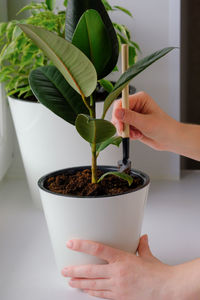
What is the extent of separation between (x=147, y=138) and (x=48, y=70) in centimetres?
26

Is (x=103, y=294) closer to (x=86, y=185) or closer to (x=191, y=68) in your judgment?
(x=86, y=185)

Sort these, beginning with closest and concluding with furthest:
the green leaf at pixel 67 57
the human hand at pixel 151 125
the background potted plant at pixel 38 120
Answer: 1. the green leaf at pixel 67 57
2. the human hand at pixel 151 125
3. the background potted plant at pixel 38 120

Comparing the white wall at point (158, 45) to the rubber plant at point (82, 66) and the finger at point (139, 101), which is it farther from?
the rubber plant at point (82, 66)

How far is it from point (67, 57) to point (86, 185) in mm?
219

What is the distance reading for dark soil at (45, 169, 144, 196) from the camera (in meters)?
0.81

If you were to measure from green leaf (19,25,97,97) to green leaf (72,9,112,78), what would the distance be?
0.05 m

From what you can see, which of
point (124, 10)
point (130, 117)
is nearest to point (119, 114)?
point (130, 117)

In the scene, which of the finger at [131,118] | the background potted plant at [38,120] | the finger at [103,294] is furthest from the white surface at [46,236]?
the finger at [131,118]

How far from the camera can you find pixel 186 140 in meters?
1.02

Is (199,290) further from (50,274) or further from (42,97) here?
(42,97)

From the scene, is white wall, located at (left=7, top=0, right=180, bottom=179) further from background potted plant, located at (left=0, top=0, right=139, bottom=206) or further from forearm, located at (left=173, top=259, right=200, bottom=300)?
forearm, located at (left=173, top=259, right=200, bottom=300)

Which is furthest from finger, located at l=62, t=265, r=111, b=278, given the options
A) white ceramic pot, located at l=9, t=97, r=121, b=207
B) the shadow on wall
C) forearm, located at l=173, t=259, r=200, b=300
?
the shadow on wall

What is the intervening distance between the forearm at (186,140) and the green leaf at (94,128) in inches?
11.2

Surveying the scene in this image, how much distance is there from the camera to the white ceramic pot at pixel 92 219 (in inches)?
30.4
